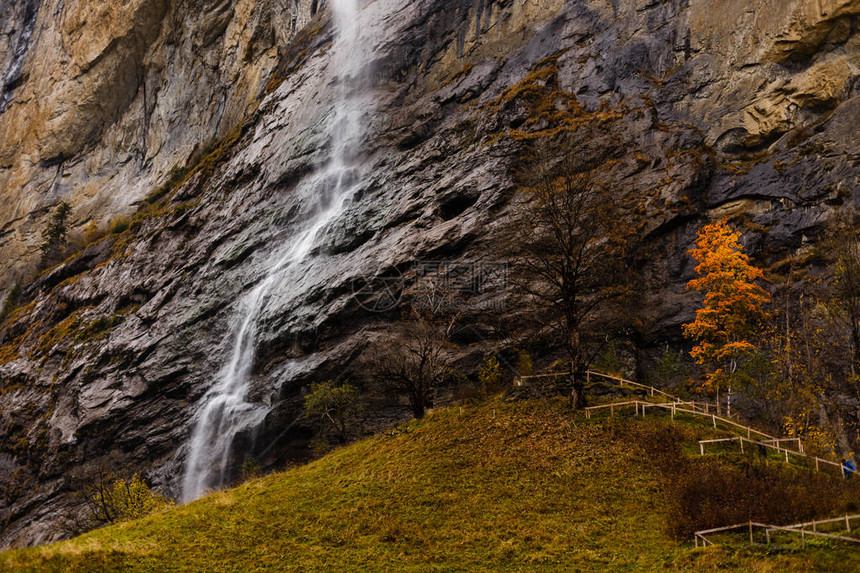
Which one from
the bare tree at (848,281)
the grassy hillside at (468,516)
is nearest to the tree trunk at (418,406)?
the grassy hillside at (468,516)

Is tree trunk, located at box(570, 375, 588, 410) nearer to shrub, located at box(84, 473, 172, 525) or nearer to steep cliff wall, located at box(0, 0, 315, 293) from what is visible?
shrub, located at box(84, 473, 172, 525)

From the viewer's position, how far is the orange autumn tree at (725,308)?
2527cm

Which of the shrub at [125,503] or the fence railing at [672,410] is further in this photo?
the shrub at [125,503]

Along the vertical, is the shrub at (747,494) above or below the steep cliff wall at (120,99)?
below

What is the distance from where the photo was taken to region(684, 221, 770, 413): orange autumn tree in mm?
25266

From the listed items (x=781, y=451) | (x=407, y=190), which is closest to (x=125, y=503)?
(x=407, y=190)

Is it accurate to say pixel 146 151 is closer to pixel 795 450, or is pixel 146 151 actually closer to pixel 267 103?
pixel 267 103

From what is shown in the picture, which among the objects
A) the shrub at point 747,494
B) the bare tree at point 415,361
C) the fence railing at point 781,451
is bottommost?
the fence railing at point 781,451

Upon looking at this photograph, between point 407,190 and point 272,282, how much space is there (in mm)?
11371

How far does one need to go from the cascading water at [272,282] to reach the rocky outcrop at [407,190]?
1.08 meters

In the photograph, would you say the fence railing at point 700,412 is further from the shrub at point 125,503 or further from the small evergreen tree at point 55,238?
the small evergreen tree at point 55,238

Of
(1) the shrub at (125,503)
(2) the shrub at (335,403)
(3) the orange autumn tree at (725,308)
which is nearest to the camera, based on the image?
(3) the orange autumn tree at (725,308)

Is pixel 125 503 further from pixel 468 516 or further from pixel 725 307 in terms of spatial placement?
pixel 725 307

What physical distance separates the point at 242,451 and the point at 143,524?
15.6 metres
